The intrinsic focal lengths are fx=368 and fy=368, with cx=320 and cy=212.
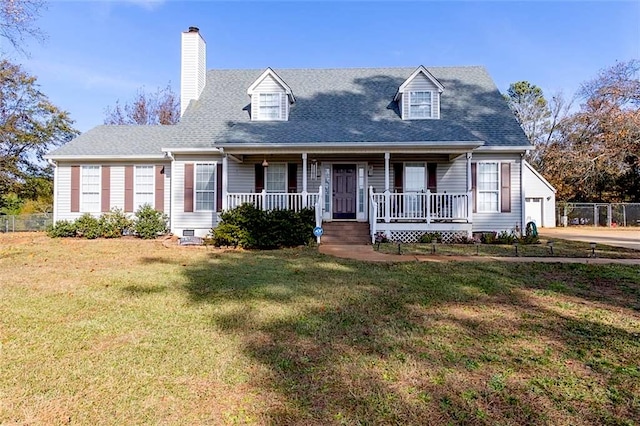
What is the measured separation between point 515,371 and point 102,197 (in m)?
15.3

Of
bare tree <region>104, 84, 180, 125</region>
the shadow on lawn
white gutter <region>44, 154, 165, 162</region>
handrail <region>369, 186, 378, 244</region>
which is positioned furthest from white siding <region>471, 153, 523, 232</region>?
bare tree <region>104, 84, 180, 125</region>

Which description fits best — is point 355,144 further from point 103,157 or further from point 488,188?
point 103,157

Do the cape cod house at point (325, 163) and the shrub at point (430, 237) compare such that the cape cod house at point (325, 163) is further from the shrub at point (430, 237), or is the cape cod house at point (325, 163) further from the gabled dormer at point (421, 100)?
the shrub at point (430, 237)

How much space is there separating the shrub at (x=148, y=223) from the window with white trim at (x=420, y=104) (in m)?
10.2

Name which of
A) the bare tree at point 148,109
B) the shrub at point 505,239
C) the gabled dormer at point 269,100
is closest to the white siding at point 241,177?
the gabled dormer at point 269,100

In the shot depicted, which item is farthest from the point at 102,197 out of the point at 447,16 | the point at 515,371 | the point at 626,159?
the point at 626,159

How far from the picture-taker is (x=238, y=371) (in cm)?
A: 301

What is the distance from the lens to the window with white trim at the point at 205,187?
13.9 m

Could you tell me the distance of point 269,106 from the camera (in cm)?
1432

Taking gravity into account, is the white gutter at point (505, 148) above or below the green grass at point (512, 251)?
above

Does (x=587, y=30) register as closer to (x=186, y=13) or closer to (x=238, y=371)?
(x=186, y=13)

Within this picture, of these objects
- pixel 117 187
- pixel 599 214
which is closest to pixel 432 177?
pixel 117 187

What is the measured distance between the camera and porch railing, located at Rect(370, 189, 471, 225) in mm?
12070

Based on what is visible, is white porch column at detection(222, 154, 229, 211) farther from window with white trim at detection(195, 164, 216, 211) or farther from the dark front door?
the dark front door
